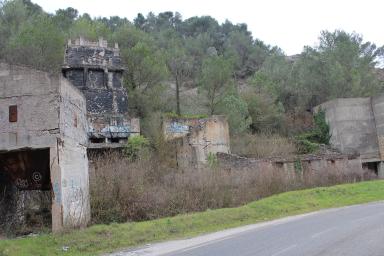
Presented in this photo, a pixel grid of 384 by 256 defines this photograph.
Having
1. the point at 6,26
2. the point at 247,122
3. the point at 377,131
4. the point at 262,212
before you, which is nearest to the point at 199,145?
the point at 247,122

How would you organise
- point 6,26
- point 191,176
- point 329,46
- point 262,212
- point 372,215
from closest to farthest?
1. point 372,215
2. point 262,212
3. point 191,176
4. point 6,26
5. point 329,46

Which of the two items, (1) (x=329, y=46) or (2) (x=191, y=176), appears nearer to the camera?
(2) (x=191, y=176)

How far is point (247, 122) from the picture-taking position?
136ft

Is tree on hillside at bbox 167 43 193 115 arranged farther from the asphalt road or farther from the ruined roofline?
the asphalt road

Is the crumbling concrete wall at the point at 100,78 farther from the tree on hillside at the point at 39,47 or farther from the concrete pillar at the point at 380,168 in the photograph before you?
the concrete pillar at the point at 380,168

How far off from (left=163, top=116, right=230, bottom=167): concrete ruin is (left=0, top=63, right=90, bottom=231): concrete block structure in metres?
19.1

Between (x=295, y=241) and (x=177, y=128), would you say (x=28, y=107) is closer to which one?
(x=295, y=241)

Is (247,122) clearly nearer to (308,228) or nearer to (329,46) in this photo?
(329,46)

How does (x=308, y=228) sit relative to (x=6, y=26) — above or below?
below

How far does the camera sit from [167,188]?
Result: 830 inches

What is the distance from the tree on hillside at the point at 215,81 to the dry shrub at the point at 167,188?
1569 cm

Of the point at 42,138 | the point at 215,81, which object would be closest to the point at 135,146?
the point at 215,81

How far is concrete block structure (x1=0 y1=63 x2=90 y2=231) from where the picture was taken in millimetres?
13492

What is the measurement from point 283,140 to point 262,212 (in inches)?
876
